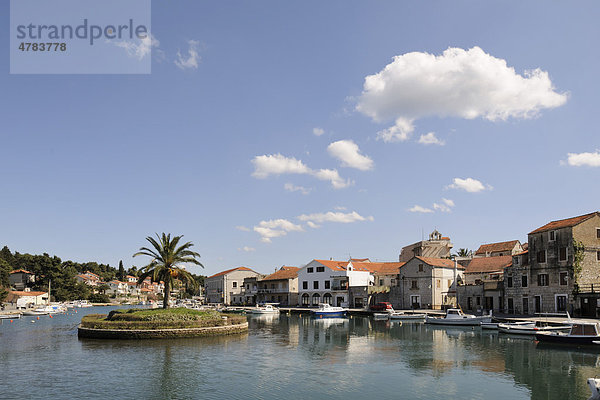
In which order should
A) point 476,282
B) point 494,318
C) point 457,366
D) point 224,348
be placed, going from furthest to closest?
point 476,282 < point 494,318 < point 224,348 < point 457,366

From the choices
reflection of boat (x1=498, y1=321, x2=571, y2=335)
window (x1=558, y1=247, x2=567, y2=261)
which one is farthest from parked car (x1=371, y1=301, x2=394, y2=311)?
reflection of boat (x1=498, y1=321, x2=571, y2=335)

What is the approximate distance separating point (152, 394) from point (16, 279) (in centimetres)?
13942

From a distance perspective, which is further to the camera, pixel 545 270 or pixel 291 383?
pixel 545 270

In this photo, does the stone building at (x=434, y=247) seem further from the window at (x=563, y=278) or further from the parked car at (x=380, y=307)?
the window at (x=563, y=278)

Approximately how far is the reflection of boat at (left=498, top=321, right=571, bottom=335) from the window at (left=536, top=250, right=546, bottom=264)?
13.6 m

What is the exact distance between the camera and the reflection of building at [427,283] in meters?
79.9

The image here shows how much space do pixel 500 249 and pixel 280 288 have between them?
48.6 m

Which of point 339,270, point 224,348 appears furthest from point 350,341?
point 339,270

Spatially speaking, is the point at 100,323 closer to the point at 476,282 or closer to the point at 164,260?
the point at 164,260

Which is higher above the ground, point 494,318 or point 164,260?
point 164,260

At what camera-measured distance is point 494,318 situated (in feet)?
197

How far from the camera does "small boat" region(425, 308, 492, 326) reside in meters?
58.4

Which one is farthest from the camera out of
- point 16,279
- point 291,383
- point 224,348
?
point 16,279

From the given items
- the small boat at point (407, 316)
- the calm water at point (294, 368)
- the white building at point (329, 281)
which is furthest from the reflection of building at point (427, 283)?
the calm water at point (294, 368)
